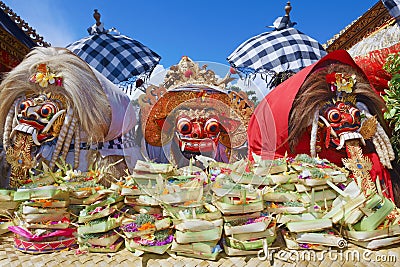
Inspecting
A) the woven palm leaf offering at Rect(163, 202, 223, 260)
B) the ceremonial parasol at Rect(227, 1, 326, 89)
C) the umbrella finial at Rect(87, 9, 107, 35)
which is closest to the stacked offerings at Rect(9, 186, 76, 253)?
the woven palm leaf offering at Rect(163, 202, 223, 260)

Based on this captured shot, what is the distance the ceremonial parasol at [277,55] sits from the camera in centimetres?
264

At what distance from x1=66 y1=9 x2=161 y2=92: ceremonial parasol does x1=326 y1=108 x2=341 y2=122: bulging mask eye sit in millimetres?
1476

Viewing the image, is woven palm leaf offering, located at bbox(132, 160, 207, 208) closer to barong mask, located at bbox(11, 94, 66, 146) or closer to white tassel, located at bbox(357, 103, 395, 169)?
barong mask, located at bbox(11, 94, 66, 146)

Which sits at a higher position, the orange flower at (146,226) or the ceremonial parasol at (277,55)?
the ceremonial parasol at (277,55)

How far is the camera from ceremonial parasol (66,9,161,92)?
253 centimetres

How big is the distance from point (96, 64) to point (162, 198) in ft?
6.63

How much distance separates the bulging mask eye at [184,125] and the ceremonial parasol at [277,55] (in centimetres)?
152

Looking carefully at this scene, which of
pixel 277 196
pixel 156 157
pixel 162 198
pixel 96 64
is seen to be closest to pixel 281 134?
pixel 277 196

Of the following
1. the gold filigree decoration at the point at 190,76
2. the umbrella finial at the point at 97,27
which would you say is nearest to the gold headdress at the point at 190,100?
the gold filigree decoration at the point at 190,76

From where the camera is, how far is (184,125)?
3.84 feet

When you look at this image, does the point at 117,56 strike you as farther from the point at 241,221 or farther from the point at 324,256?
the point at 324,256

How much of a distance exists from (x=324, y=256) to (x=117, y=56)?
2.28 meters

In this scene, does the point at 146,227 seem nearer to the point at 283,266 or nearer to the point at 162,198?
the point at 162,198

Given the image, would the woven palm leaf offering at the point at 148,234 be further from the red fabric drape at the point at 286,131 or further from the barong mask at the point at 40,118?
the barong mask at the point at 40,118
